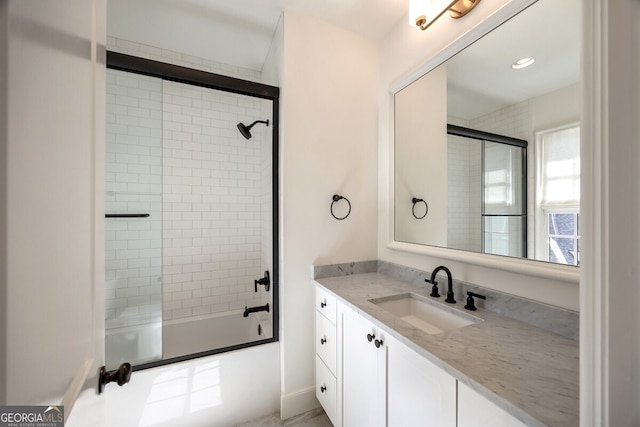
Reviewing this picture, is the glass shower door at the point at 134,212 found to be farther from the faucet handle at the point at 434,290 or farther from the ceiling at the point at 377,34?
the faucet handle at the point at 434,290

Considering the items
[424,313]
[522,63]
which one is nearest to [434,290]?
[424,313]

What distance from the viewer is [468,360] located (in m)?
0.77

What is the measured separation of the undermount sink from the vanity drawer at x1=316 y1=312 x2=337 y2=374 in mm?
→ 352

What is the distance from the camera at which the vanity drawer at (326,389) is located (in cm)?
142

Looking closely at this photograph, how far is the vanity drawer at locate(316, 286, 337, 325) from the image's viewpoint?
57.1 inches

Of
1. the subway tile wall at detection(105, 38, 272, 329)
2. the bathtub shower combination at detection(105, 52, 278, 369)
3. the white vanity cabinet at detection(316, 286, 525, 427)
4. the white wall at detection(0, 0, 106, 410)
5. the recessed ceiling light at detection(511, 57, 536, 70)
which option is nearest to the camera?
the white wall at detection(0, 0, 106, 410)

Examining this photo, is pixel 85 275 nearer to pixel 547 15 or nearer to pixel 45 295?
pixel 45 295

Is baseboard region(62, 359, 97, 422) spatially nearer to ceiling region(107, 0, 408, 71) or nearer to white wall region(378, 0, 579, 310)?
white wall region(378, 0, 579, 310)

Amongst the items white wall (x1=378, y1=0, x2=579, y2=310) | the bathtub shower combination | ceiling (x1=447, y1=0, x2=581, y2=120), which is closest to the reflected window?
white wall (x1=378, y1=0, x2=579, y2=310)

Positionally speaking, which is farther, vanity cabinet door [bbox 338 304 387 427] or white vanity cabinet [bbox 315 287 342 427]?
white vanity cabinet [bbox 315 287 342 427]

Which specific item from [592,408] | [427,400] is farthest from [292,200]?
[592,408]
